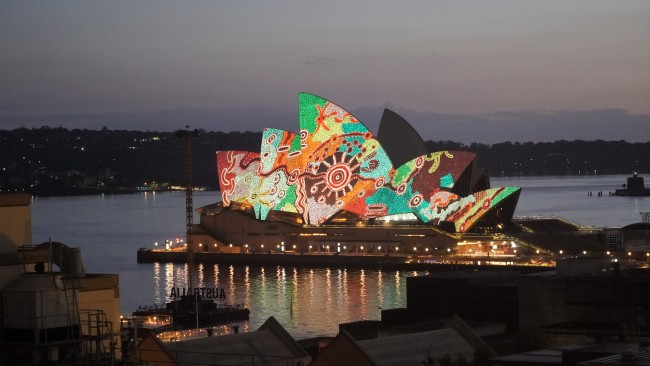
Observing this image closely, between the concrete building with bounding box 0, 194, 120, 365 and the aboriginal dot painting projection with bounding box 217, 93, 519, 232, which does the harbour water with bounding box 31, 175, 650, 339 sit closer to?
the aboriginal dot painting projection with bounding box 217, 93, 519, 232

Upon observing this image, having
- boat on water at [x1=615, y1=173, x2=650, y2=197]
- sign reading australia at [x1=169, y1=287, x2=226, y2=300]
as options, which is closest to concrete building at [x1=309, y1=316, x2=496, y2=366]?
sign reading australia at [x1=169, y1=287, x2=226, y2=300]

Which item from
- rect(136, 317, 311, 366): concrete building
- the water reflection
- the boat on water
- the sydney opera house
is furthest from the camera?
the boat on water

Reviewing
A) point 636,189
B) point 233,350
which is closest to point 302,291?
point 233,350

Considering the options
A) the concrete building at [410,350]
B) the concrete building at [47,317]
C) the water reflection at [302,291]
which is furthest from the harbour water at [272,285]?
the concrete building at [47,317]

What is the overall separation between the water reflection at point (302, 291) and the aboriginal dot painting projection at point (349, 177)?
3691 mm

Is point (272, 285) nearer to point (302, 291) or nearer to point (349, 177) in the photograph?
point (302, 291)

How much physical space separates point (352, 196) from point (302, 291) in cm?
1207

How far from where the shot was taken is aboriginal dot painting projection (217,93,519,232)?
5209 cm

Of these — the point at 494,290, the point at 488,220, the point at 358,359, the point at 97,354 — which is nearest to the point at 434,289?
the point at 494,290

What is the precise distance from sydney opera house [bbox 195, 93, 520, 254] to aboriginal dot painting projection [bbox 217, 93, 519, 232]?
4cm

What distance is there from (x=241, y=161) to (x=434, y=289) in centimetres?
3324

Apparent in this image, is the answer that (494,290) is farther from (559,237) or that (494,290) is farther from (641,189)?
(641,189)

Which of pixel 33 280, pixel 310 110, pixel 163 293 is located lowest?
pixel 163 293

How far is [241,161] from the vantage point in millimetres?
57219
